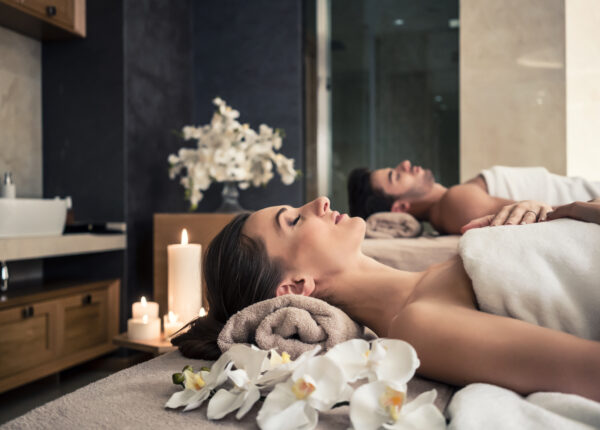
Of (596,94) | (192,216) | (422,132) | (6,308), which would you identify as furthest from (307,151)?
(6,308)

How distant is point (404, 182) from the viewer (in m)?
2.21

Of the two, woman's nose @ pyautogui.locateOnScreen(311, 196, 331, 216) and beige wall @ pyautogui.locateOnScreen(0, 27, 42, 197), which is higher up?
beige wall @ pyautogui.locateOnScreen(0, 27, 42, 197)

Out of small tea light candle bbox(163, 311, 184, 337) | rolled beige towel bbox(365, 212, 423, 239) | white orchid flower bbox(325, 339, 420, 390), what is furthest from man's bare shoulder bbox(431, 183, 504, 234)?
white orchid flower bbox(325, 339, 420, 390)

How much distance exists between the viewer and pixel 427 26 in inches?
112

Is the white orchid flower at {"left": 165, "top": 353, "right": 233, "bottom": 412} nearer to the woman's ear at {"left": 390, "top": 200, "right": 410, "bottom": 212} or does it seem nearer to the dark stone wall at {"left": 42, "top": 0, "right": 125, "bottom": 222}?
the woman's ear at {"left": 390, "top": 200, "right": 410, "bottom": 212}

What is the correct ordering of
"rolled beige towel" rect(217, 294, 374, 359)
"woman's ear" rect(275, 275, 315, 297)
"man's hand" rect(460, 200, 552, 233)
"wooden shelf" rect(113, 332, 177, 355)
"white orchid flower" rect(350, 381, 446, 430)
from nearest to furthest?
"white orchid flower" rect(350, 381, 446, 430)
"rolled beige towel" rect(217, 294, 374, 359)
"woman's ear" rect(275, 275, 315, 297)
"man's hand" rect(460, 200, 552, 233)
"wooden shelf" rect(113, 332, 177, 355)

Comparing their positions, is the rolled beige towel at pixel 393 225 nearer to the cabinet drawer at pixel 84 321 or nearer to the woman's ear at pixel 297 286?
the woman's ear at pixel 297 286

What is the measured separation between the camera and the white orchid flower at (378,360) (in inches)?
22.2

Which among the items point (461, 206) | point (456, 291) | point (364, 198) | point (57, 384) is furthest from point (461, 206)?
point (57, 384)

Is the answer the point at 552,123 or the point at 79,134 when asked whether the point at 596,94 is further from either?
the point at 79,134

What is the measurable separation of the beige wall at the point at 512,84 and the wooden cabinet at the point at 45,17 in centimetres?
216

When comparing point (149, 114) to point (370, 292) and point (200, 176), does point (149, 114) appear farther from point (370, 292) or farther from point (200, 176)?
point (370, 292)

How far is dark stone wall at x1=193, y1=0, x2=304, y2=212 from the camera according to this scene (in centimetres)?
307

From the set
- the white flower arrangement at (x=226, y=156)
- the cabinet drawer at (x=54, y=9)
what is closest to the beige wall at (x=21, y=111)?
the cabinet drawer at (x=54, y=9)
